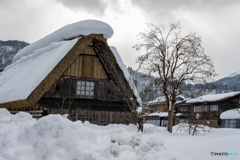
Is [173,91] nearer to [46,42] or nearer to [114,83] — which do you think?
[114,83]

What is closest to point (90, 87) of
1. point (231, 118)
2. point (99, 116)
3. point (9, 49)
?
point (99, 116)

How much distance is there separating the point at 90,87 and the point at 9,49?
108030 mm

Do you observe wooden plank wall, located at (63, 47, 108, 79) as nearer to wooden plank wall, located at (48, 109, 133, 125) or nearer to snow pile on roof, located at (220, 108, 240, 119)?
wooden plank wall, located at (48, 109, 133, 125)

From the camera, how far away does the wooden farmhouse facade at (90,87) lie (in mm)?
12516

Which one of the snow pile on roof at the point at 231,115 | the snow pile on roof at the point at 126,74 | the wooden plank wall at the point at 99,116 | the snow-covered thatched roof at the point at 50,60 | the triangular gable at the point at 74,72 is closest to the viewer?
the triangular gable at the point at 74,72

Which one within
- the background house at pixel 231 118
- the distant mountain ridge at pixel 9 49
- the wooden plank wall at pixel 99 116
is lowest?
the background house at pixel 231 118

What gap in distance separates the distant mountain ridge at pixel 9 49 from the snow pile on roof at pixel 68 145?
102 metres

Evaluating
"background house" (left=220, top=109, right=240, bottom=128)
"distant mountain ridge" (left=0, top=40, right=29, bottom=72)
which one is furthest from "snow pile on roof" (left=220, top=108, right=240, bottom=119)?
"distant mountain ridge" (left=0, top=40, right=29, bottom=72)

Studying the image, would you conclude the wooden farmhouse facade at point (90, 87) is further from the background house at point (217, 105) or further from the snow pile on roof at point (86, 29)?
the background house at point (217, 105)

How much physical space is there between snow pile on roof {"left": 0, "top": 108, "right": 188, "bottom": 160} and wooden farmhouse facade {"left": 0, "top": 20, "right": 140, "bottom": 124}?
7.53m

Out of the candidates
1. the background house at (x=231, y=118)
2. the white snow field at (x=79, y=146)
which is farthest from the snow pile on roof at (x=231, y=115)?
the white snow field at (x=79, y=146)

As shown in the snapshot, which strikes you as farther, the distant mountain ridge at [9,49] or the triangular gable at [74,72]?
the distant mountain ridge at [9,49]

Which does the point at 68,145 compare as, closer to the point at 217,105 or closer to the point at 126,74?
the point at 126,74

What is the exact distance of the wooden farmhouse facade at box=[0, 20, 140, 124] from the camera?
12516 mm
